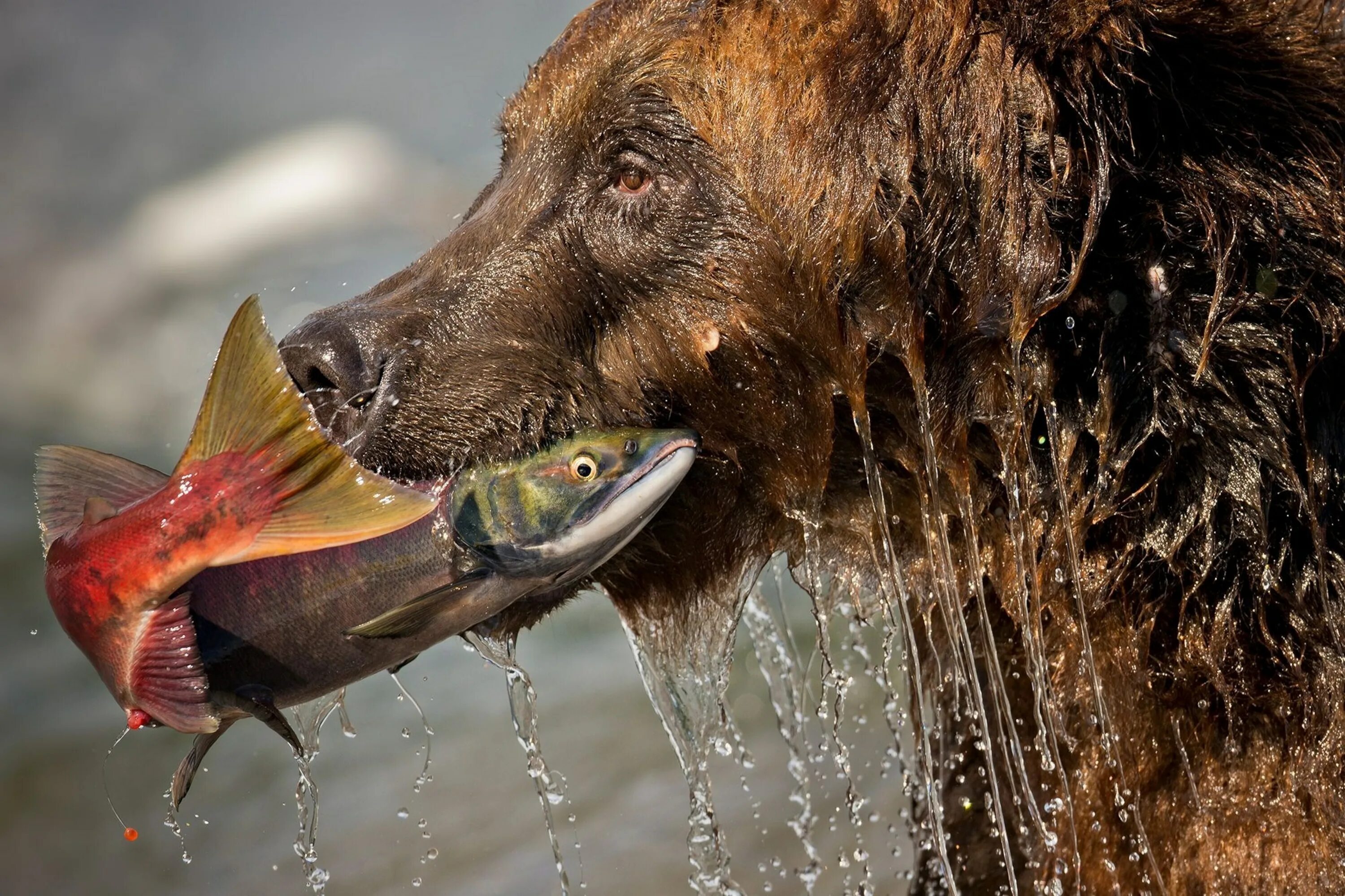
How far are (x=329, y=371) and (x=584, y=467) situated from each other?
0.54m

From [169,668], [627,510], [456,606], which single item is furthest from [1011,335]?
[169,668]

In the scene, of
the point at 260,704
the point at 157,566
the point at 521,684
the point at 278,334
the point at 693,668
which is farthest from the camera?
the point at 278,334

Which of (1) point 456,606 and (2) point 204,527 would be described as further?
(1) point 456,606

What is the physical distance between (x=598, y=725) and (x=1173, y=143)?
4.03 m

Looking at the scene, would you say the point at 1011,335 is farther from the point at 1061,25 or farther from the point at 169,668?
the point at 169,668

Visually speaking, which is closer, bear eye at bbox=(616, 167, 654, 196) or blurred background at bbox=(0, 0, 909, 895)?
bear eye at bbox=(616, 167, 654, 196)

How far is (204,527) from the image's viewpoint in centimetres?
195

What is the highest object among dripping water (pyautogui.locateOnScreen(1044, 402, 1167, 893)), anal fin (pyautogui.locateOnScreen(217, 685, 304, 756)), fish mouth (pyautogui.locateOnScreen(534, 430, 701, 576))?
anal fin (pyautogui.locateOnScreen(217, 685, 304, 756))

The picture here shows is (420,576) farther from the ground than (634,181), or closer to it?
closer to it

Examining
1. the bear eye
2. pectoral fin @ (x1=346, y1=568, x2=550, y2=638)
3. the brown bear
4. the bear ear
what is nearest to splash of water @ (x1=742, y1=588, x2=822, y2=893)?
the brown bear

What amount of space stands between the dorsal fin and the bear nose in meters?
0.39

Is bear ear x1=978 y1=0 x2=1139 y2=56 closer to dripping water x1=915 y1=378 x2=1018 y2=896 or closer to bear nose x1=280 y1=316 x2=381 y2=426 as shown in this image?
dripping water x1=915 y1=378 x2=1018 y2=896

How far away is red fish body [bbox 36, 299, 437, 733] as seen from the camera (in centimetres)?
195

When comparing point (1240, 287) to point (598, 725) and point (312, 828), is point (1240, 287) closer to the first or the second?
point (312, 828)
